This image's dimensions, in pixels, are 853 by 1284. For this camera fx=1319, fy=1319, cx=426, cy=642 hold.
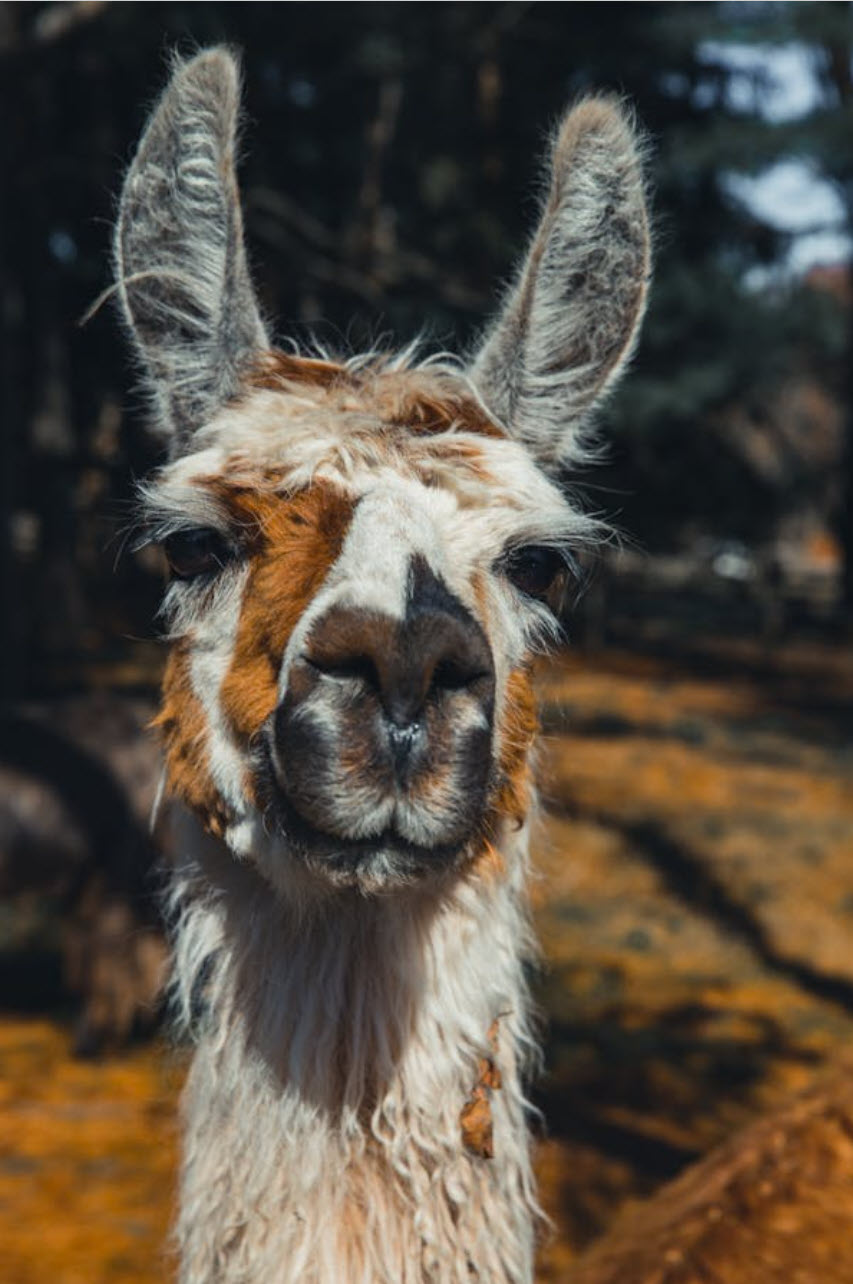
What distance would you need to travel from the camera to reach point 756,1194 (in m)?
3.00

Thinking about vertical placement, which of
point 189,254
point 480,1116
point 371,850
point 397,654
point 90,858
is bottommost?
point 90,858

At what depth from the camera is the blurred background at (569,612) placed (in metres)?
6.23

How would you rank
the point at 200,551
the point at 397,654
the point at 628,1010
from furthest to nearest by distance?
the point at 628,1010 → the point at 200,551 → the point at 397,654

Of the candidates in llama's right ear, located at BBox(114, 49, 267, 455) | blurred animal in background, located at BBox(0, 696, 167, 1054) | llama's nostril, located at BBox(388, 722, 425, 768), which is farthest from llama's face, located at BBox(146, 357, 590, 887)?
blurred animal in background, located at BBox(0, 696, 167, 1054)

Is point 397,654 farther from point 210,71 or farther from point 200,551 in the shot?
point 210,71

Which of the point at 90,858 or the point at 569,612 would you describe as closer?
the point at 569,612

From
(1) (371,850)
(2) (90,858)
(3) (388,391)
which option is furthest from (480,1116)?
(2) (90,858)

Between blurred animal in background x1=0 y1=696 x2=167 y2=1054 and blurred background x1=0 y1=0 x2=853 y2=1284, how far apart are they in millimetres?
17

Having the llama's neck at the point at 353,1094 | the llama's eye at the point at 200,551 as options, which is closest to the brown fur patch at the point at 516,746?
the llama's neck at the point at 353,1094

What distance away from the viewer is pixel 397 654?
1928mm

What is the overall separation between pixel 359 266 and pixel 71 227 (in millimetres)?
5793

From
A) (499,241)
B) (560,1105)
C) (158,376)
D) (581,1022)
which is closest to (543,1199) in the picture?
(560,1105)

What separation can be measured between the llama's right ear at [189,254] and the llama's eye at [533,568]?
673 millimetres

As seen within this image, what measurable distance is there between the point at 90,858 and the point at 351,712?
564cm
